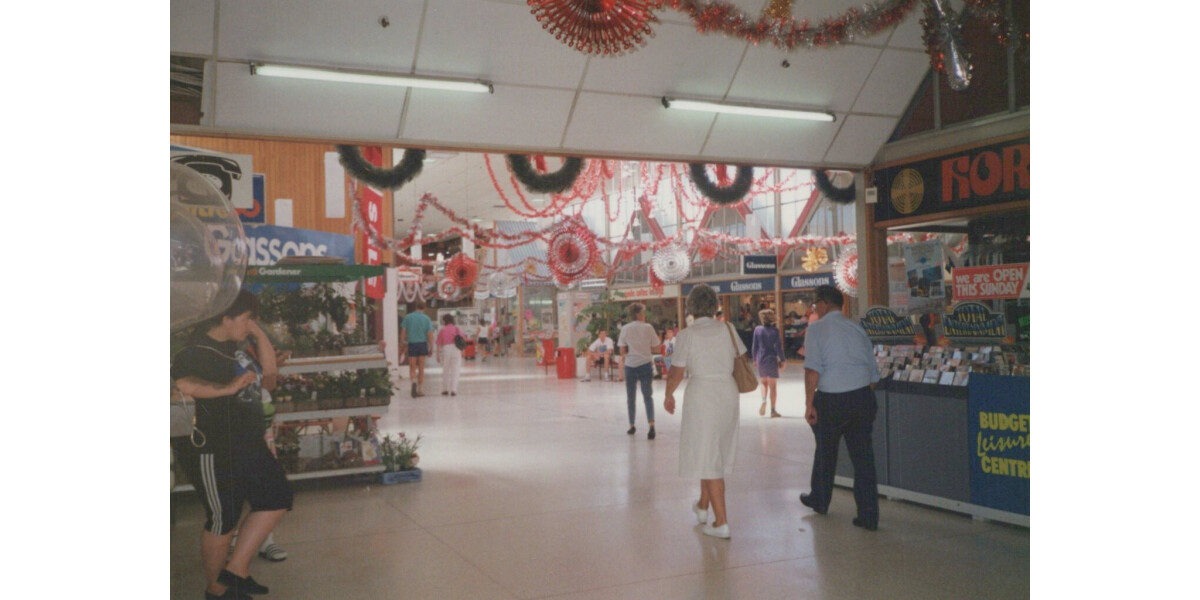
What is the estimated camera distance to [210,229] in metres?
3.11

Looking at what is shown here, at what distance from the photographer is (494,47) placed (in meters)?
7.47

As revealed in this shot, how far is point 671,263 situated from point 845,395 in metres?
14.5

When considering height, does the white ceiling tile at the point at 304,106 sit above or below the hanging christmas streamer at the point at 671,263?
above

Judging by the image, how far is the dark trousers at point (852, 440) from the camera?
5812 mm

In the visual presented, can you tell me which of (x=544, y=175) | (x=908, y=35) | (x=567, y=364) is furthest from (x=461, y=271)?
(x=908, y=35)

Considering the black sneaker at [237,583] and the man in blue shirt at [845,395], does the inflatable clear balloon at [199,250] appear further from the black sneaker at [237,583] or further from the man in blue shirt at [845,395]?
the man in blue shirt at [845,395]

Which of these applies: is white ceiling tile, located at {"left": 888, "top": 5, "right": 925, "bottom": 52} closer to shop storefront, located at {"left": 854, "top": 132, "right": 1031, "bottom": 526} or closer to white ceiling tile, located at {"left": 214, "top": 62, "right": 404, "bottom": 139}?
shop storefront, located at {"left": 854, "top": 132, "right": 1031, "bottom": 526}

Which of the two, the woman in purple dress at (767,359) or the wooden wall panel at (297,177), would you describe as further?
the wooden wall panel at (297,177)

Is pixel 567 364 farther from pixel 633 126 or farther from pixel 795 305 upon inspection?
pixel 633 126

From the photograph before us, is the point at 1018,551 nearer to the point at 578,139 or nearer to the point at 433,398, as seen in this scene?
the point at 578,139

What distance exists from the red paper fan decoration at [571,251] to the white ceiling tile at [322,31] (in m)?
10.2

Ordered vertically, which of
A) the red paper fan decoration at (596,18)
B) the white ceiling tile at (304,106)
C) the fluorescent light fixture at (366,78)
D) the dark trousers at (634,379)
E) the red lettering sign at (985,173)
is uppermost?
the fluorescent light fixture at (366,78)

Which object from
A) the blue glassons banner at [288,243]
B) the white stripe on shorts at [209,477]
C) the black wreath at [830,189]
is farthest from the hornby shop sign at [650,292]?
the white stripe on shorts at [209,477]

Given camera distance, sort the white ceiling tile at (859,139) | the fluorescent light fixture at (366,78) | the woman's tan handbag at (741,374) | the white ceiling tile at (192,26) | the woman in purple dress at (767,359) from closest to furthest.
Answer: the woman's tan handbag at (741,374)
the white ceiling tile at (192,26)
the fluorescent light fixture at (366,78)
the white ceiling tile at (859,139)
the woman in purple dress at (767,359)
